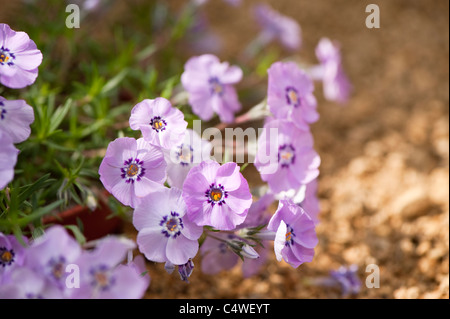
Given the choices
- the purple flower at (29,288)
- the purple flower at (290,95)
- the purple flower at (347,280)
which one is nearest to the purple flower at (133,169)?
the purple flower at (29,288)

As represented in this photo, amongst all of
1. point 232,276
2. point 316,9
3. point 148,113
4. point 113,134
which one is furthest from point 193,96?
point 316,9

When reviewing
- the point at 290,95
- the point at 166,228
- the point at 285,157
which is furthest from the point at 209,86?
the point at 166,228

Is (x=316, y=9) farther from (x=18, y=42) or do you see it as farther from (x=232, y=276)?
(x=18, y=42)

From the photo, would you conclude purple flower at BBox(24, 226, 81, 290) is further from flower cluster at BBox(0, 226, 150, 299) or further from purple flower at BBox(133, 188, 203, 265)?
purple flower at BBox(133, 188, 203, 265)

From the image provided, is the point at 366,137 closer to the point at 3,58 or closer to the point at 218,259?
the point at 218,259

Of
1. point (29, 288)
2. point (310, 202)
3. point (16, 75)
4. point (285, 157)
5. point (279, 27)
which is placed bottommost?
point (29, 288)

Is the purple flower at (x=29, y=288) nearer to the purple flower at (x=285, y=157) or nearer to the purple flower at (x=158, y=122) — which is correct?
the purple flower at (x=158, y=122)
